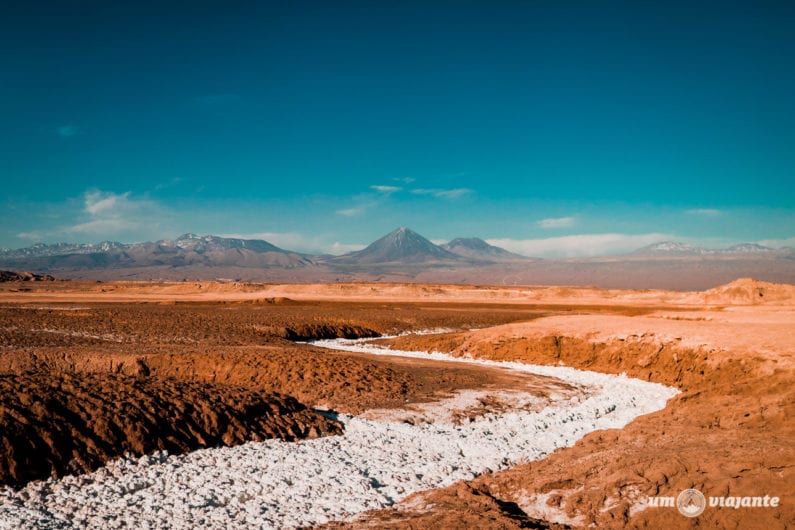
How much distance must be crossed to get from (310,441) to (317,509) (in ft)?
11.2

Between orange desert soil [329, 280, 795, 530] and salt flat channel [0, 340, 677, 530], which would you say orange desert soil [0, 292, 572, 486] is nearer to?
salt flat channel [0, 340, 677, 530]

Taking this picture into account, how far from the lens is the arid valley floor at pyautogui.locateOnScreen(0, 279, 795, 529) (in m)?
7.70

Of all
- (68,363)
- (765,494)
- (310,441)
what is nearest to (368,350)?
(68,363)

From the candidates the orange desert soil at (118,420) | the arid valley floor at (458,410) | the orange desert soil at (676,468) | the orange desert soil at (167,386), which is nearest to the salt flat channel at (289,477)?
the arid valley floor at (458,410)

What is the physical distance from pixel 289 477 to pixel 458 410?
6301 mm

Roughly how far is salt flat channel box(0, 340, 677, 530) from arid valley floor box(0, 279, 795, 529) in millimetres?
125

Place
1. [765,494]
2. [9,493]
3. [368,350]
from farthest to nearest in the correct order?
1. [368,350]
2. [9,493]
3. [765,494]

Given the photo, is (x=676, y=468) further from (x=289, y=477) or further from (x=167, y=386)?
(x=167, y=386)

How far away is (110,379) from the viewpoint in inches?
493

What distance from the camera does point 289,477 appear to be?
957cm

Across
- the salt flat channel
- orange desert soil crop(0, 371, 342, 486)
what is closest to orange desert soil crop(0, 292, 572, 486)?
orange desert soil crop(0, 371, 342, 486)

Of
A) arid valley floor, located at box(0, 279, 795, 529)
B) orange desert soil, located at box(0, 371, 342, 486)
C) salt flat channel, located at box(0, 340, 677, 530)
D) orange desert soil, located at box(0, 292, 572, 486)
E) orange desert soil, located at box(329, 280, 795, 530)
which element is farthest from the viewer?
orange desert soil, located at box(0, 292, 572, 486)

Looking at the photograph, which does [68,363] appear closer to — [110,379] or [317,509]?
[110,379]

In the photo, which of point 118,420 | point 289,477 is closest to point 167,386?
point 118,420
